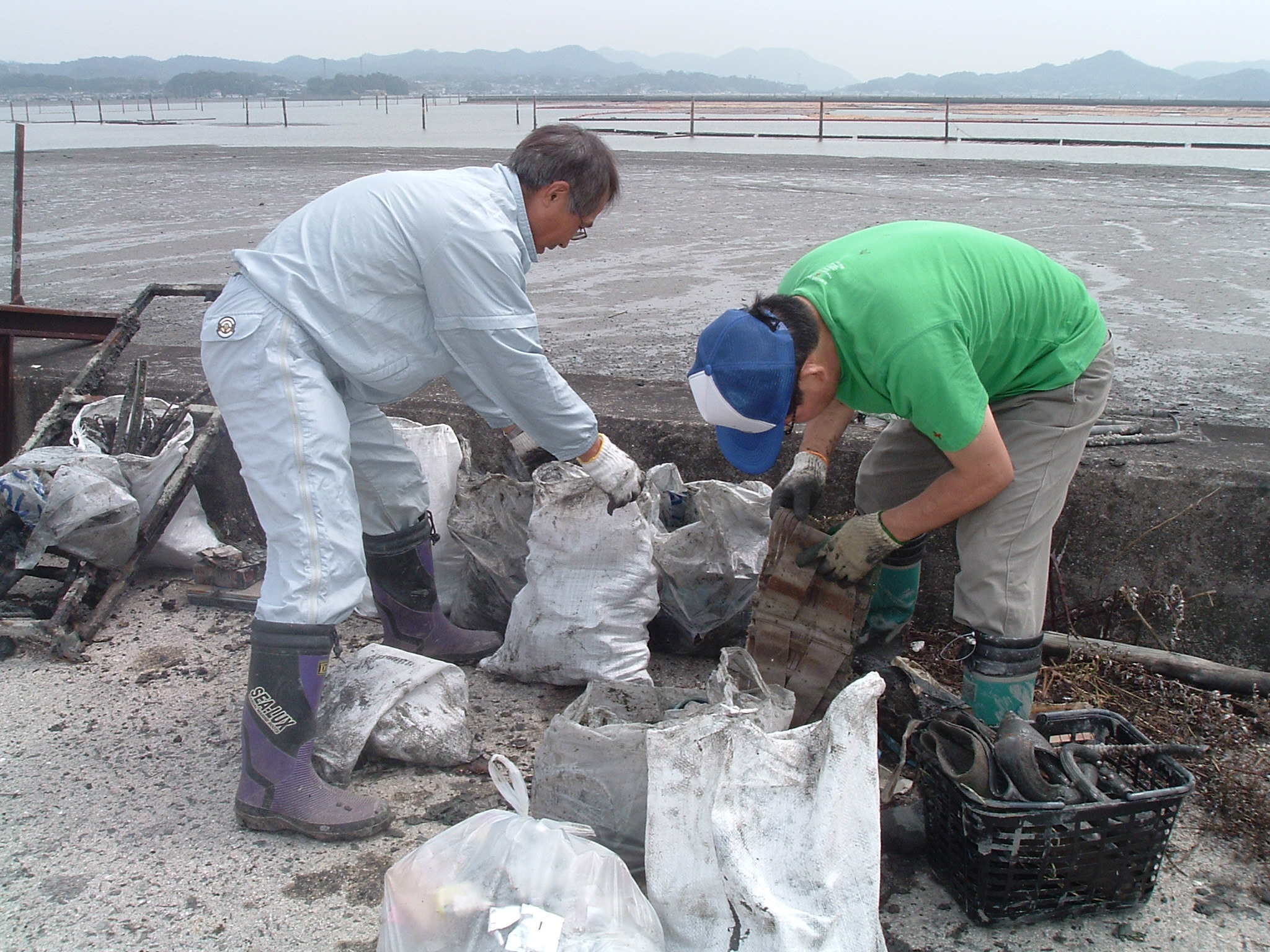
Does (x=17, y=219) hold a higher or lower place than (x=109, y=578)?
higher

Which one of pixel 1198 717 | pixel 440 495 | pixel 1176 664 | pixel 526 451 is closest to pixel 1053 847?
pixel 1198 717

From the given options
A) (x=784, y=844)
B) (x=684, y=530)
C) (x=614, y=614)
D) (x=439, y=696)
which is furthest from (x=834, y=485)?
(x=784, y=844)

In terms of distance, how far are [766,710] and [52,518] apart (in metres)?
2.33

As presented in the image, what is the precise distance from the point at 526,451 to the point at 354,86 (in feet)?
449

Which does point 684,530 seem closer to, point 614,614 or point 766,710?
point 614,614

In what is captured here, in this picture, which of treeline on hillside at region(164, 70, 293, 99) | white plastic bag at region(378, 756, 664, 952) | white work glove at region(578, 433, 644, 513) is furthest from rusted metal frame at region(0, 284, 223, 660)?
treeline on hillside at region(164, 70, 293, 99)

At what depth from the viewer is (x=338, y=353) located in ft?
7.64

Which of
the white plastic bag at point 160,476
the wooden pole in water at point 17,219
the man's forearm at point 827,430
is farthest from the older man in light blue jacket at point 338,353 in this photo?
the wooden pole in water at point 17,219

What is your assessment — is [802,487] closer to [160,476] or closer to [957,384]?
[957,384]

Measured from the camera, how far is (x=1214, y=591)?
2.96 meters

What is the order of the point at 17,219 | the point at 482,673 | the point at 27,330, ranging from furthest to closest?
the point at 17,219 → the point at 27,330 → the point at 482,673

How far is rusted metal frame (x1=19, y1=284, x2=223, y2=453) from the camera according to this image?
371 cm

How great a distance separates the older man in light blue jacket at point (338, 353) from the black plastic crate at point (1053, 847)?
121 centimetres

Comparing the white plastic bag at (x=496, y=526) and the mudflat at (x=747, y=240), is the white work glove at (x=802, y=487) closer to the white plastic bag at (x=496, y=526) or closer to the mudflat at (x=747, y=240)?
the white plastic bag at (x=496, y=526)
